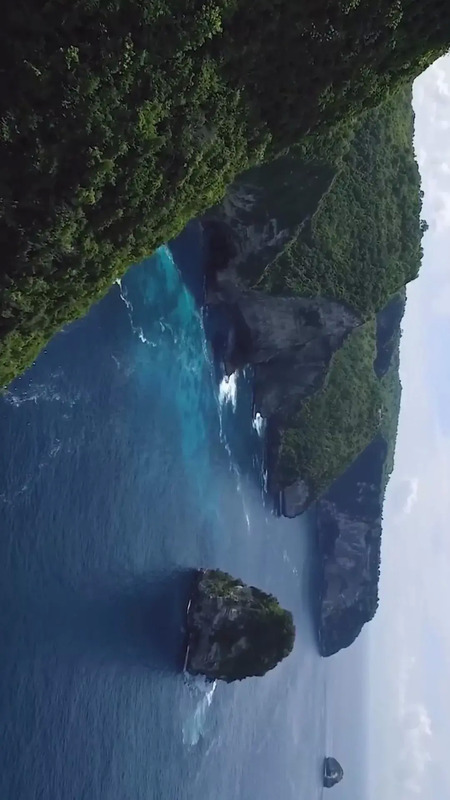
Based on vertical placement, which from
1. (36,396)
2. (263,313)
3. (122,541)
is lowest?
(122,541)

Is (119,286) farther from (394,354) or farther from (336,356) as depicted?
(394,354)

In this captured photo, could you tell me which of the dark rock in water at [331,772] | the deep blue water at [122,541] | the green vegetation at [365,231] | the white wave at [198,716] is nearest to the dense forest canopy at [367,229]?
the green vegetation at [365,231]

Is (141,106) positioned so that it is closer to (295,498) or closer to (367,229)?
(367,229)

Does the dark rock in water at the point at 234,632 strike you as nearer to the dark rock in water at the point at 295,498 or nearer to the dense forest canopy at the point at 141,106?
the dark rock in water at the point at 295,498

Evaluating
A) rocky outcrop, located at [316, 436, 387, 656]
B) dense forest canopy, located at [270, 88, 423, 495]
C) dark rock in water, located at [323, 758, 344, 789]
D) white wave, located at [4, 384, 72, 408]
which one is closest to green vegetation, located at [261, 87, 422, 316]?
dense forest canopy, located at [270, 88, 423, 495]

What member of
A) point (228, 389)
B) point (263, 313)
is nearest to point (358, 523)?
Result: point (228, 389)

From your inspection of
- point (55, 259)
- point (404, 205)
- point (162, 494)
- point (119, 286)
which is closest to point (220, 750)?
point (162, 494)

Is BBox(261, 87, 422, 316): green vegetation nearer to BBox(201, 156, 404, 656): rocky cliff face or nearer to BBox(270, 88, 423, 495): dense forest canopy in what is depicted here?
BBox(270, 88, 423, 495): dense forest canopy
